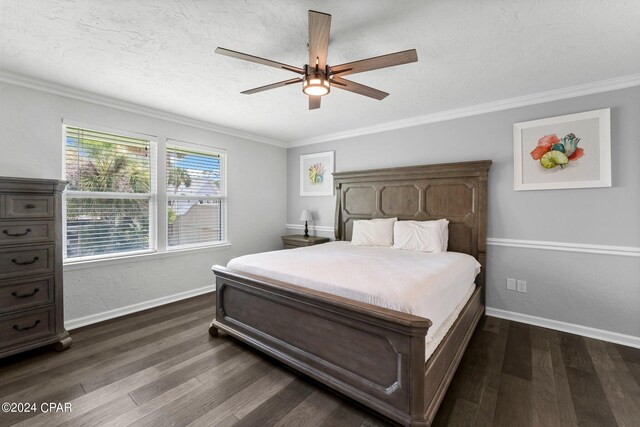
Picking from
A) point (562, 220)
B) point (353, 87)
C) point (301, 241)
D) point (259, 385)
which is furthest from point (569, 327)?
point (301, 241)

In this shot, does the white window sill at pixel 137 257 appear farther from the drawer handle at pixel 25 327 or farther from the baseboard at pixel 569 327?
the baseboard at pixel 569 327

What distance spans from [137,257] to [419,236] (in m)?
3.35

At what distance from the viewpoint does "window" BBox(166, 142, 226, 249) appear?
371 centimetres

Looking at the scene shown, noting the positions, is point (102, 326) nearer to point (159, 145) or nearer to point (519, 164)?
point (159, 145)

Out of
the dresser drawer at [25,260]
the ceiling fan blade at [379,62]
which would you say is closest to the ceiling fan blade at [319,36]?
the ceiling fan blade at [379,62]

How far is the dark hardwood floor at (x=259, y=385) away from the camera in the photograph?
1672 mm

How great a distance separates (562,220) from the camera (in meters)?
2.85

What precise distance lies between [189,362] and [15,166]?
240 cm

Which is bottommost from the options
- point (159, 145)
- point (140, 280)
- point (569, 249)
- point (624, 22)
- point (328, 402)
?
point (328, 402)

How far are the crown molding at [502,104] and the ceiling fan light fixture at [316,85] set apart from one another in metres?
2.16

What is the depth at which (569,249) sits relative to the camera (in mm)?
2814

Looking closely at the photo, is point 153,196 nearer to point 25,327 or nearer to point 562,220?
point 25,327

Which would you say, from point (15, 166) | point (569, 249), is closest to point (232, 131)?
point (15, 166)

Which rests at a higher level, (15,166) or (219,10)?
(219,10)
